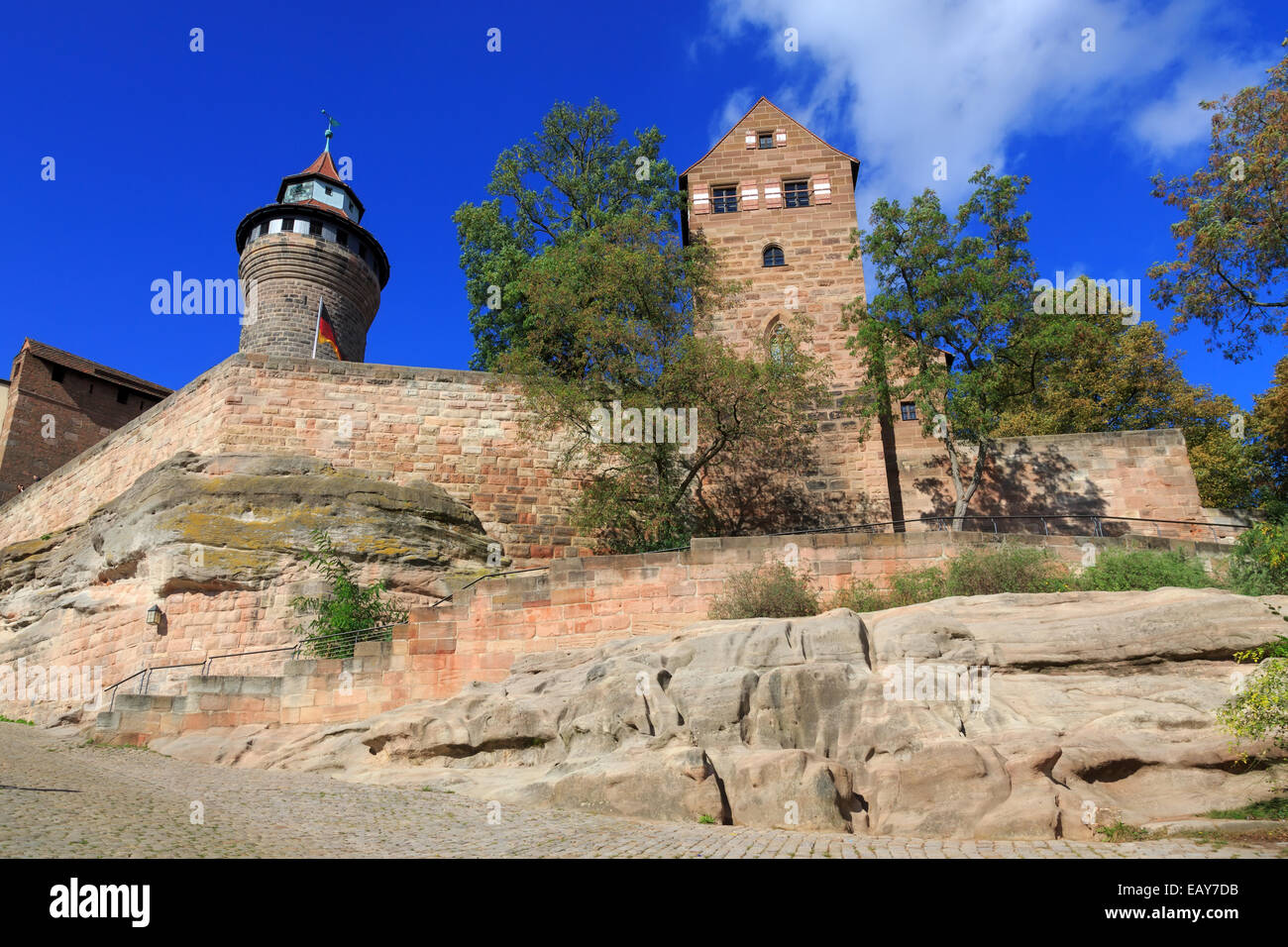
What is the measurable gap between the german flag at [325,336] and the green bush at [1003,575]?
839 inches

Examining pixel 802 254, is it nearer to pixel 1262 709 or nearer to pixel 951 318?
pixel 951 318

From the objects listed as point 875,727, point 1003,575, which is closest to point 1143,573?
point 1003,575

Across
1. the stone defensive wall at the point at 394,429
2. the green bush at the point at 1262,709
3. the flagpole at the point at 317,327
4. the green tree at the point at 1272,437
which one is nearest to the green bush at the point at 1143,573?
the green bush at the point at 1262,709

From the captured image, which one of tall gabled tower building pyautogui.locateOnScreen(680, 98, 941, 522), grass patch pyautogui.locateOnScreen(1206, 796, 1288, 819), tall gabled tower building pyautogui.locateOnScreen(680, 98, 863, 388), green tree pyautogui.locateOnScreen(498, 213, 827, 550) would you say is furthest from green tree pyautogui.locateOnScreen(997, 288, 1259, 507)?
grass patch pyautogui.locateOnScreen(1206, 796, 1288, 819)

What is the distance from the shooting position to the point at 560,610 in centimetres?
1359

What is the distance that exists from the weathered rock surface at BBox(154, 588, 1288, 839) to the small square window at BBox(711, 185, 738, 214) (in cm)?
1522

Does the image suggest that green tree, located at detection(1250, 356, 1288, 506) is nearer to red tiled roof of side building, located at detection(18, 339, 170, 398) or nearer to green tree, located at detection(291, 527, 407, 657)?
green tree, located at detection(291, 527, 407, 657)

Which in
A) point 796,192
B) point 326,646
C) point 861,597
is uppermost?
point 796,192

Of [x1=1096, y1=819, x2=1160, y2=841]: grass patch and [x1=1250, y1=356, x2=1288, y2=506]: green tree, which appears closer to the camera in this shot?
[x1=1096, y1=819, x2=1160, y2=841]: grass patch

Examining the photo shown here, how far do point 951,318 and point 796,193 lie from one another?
7.01 metres

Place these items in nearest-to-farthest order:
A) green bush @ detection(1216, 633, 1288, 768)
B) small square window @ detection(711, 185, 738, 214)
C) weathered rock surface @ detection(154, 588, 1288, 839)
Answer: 1. green bush @ detection(1216, 633, 1288, 768)
2. weathered rock surface @ detection(154, 588, 1288, 839)
3. small square window @ detection(711, 185, 738, 214)

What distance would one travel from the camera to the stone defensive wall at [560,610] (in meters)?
12.9

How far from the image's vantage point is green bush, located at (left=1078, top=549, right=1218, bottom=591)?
491 inches

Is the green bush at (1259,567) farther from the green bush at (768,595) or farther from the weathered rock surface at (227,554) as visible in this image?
the weathered rock surface at (227,554)
